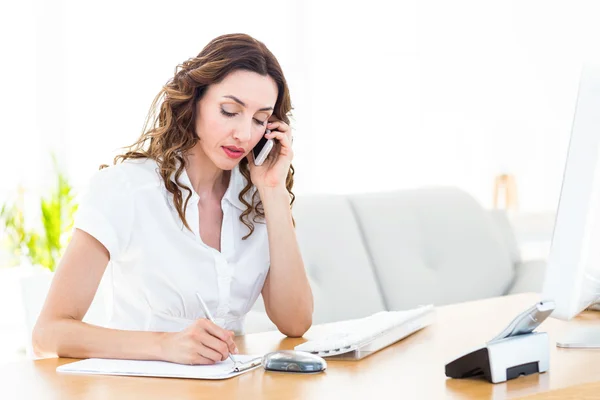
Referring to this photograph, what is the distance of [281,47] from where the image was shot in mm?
5629

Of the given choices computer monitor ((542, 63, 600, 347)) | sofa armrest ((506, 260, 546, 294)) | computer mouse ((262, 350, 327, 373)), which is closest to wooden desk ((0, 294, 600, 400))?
computer mouse ((262, 350, 327, 373))

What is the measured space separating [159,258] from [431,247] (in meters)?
1.57

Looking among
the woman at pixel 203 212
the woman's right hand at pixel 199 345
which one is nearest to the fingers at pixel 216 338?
the woman's right hand at pixel 199 345

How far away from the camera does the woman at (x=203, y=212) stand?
5.94 ft

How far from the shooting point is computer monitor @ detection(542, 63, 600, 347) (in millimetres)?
1261

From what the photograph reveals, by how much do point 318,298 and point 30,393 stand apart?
61.5 inches

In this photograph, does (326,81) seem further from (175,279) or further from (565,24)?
(175,279)

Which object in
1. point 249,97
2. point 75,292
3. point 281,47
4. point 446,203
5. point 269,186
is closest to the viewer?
point 75,292

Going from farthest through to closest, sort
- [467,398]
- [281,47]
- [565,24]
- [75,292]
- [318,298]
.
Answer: [281,47]
[565,24]
[318,298]
[75,292]
[467,398]

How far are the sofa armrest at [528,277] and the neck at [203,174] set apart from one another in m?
1.63

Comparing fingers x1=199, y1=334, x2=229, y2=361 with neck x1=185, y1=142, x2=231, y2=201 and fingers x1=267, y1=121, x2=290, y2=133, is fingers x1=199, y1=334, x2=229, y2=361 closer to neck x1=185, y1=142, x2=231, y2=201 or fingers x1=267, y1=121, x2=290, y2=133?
neck x1=185, y1=142, x2=231, y2=201

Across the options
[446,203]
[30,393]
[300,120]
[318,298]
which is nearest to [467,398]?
[30,393]

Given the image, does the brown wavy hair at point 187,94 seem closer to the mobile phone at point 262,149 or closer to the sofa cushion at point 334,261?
the mobile phone at point 262,149

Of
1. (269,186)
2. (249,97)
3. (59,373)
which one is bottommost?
(59,373)
